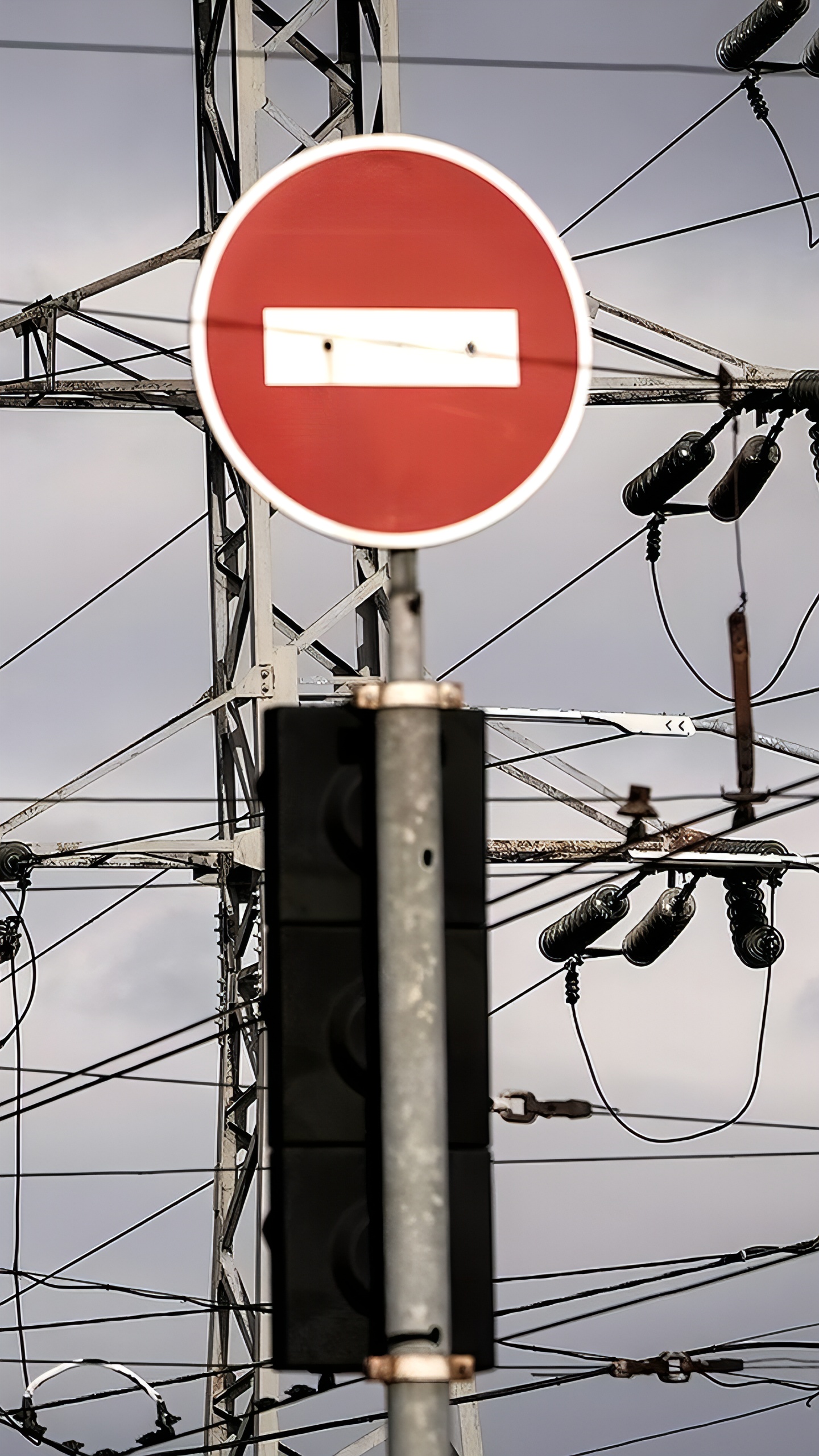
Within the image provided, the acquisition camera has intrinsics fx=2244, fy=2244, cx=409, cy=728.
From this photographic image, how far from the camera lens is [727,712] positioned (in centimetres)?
A: 1362

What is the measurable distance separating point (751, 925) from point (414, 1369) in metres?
10.5

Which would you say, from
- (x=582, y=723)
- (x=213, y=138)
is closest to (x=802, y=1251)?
(x=582, y=723)

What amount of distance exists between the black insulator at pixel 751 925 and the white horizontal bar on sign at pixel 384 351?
1020cm

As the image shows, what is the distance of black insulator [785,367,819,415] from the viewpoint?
13.2m

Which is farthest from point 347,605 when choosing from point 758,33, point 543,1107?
point 543,1107

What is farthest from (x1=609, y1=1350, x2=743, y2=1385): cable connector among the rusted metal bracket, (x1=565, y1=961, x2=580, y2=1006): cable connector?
the rusted metal bracket

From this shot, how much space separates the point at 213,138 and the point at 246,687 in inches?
136

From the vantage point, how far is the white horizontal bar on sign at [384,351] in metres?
2.98

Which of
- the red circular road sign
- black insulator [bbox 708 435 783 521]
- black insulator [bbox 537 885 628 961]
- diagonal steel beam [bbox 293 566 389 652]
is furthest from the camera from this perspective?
black insulator [bbox 537 885 628 961]

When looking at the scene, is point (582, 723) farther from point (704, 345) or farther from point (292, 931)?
point (292, 931)

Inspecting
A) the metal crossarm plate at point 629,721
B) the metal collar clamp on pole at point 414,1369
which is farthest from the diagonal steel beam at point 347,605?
the metal collar clamp on pole at point 414,1369

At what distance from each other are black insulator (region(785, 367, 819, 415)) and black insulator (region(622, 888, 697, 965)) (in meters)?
2.95

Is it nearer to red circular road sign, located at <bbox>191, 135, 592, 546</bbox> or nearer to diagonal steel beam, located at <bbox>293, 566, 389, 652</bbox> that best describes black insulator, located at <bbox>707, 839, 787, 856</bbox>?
diagonal steel beam, located at <bbox>293, 566, 389, 652</bbox>

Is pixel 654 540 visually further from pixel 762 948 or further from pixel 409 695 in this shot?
pixel 409 695
